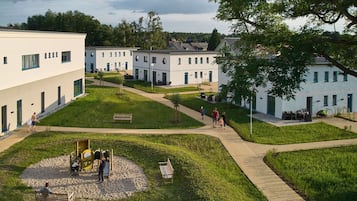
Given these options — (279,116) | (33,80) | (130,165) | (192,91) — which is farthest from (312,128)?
(192,91)

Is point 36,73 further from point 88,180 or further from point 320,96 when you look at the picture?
point 320,96

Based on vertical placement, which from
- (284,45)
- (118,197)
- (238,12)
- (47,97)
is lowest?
(118,197)

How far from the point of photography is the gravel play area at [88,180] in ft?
53.3

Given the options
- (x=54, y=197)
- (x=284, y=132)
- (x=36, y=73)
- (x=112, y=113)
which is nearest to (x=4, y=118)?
(x=36, y=73)

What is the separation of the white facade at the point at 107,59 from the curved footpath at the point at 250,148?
1710 inches

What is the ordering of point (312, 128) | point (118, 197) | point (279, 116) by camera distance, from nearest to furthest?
1. point (118, 197)
2. point (312, 128)
3. point (279, 116)

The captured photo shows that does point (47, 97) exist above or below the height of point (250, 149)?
above

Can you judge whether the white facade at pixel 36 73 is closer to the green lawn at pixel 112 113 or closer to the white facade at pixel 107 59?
the green lawn at pixel 112 113

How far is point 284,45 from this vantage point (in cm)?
1234

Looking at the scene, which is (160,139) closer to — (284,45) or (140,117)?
(140,117)

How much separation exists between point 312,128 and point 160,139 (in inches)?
423

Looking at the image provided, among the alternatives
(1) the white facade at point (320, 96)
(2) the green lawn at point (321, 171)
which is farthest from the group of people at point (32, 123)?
(1) the white facade at point (320, 96)

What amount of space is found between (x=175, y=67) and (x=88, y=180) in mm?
37408

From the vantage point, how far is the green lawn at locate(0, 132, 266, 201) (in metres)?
15.8
